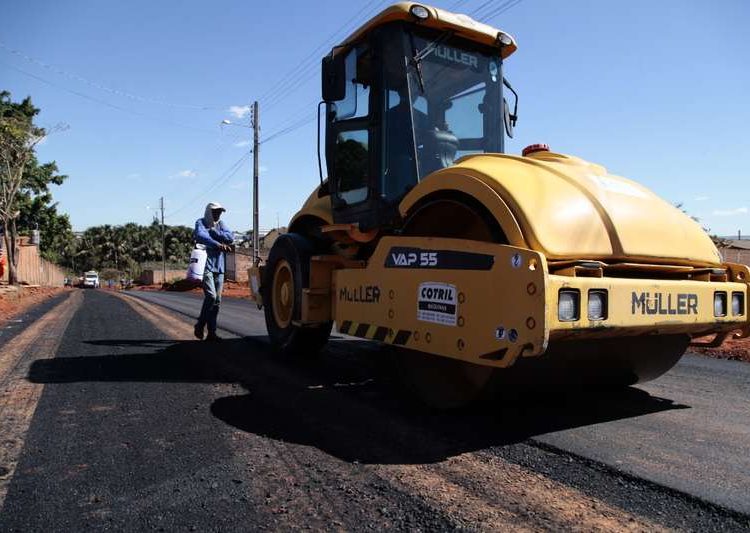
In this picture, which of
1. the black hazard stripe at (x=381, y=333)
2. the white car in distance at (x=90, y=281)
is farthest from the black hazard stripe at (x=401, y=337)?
the white car in distance at (x=90, y=281)

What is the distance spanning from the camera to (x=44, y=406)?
159 inches

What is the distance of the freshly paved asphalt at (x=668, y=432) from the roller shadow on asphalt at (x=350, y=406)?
0.08 feet

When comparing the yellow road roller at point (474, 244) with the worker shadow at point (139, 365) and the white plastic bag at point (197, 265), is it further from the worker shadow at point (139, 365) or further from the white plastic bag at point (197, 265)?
the white plastic bag at point (197, 265)

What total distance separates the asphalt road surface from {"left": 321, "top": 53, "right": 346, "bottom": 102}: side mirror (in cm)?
236

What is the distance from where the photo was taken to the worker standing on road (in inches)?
272

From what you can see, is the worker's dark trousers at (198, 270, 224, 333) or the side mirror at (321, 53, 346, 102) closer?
the side mirror at (321, 53, 346, 102)

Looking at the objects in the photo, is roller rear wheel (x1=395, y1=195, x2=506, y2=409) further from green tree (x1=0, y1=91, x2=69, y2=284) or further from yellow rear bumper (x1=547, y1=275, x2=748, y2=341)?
green tree (x1=0, y1=91, x2=69, y2=284)

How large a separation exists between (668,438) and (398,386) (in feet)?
6.18

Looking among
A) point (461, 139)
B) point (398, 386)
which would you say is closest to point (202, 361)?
point (398, 386)

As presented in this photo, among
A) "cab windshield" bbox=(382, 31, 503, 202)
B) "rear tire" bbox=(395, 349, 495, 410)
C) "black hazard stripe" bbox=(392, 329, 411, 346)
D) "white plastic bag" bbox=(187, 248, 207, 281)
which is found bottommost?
"rear tire" bbox=(395, 349, 495, 410)

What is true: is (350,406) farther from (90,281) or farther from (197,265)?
(90,281)

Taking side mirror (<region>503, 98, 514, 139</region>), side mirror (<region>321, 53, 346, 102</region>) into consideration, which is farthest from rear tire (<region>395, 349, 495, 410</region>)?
side mirror (<region>503, 98, 514, 139</region>)

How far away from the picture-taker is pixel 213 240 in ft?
22.7

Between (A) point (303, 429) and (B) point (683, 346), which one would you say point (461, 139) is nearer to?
(B) point (683, 346)
